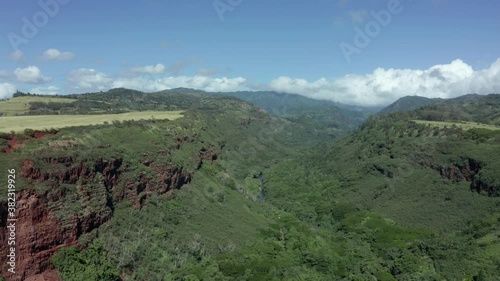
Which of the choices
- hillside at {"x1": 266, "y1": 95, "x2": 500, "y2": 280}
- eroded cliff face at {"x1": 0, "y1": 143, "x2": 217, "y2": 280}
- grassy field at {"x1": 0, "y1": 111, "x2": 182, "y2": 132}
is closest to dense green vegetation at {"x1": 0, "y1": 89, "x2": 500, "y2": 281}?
eroded cliff face at {"x1": 0, "y1": 143, "x2": 217, "y2": 280}

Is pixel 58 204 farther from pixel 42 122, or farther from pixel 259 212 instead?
pixel 259 212

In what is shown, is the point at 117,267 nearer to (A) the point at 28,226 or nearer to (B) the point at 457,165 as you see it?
(A) the point at 28,226

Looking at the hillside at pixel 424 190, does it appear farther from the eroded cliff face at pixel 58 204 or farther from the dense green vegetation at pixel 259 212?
the eroded cliff face at pixel 58 204

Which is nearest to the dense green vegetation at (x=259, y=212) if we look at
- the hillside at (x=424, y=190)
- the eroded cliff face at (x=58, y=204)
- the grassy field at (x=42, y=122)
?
the eroded cliff face at (x=58, y=204)

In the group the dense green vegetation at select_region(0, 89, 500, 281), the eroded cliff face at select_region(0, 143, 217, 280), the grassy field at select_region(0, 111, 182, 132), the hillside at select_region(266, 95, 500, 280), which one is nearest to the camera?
the eroded cliff face at select_region(0, 143, 217, 280)

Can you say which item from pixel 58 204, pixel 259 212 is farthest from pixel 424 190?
pixel 58 204

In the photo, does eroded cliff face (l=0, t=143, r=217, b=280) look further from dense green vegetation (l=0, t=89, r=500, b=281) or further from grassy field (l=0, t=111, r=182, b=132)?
grassy field (l=0, t=111, r=182, b=132)

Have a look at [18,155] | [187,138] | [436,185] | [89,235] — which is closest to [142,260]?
[89,235]
